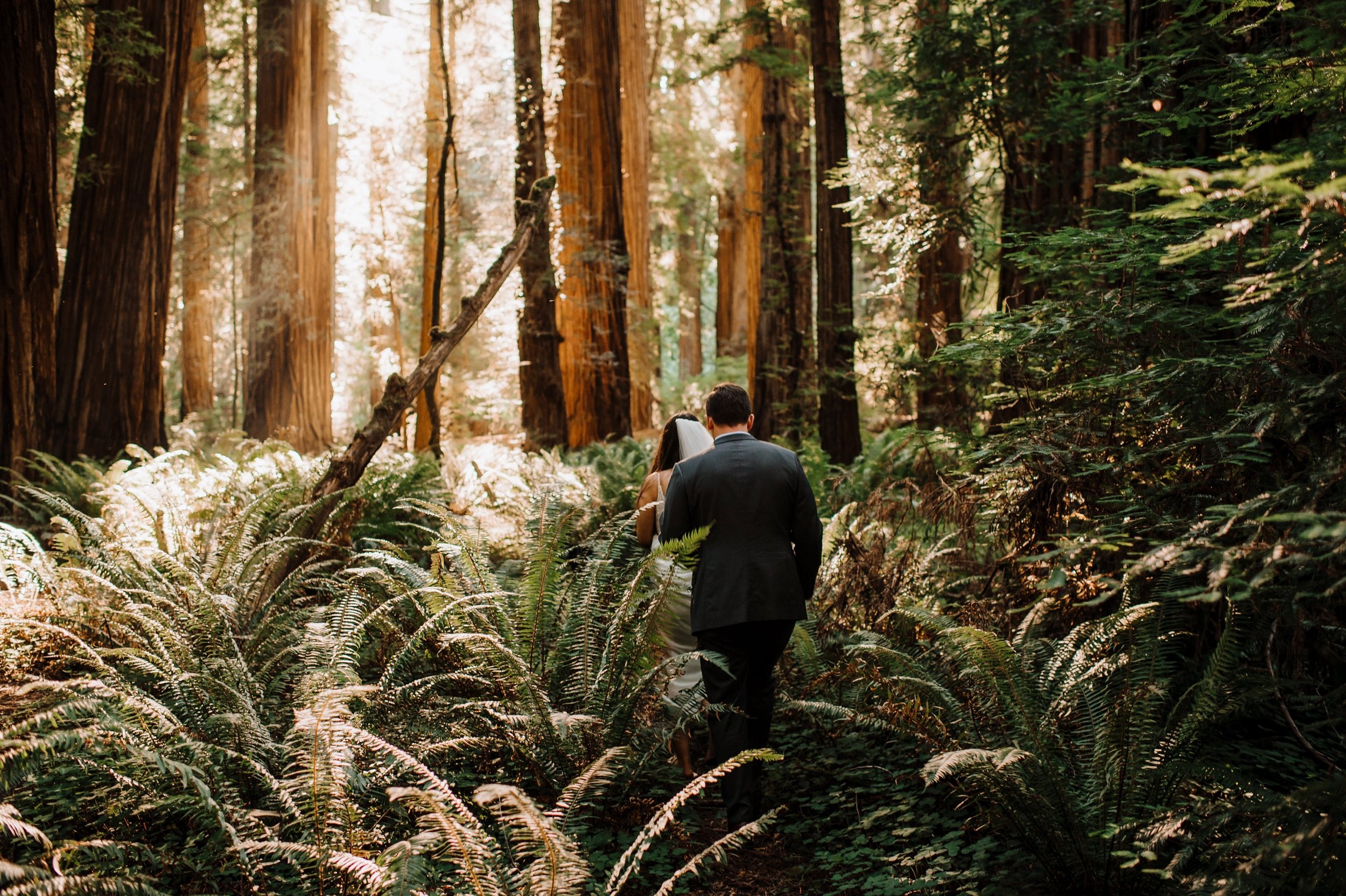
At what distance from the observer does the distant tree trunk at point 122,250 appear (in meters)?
8.70

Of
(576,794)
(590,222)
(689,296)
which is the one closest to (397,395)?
(576,794)

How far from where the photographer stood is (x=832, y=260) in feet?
36.7

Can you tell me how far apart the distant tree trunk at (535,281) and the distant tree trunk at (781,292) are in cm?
296

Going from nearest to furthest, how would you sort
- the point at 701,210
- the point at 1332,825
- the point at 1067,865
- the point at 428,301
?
the point at 1332,825 → the point at 1067,865 → the point at 428,301 → the point at 701,210

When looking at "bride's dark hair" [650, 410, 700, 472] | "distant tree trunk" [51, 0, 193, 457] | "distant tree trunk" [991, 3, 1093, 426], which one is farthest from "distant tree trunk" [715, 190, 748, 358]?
"bride's dark hair" [650, 410, 700, 472]

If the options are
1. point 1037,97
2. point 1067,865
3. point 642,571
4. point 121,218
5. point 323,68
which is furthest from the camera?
point 323,68

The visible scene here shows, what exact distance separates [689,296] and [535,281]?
1927cm

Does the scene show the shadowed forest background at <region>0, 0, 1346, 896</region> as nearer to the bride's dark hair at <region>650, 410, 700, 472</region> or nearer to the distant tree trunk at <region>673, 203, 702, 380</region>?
the bride's dark hair at <region>650, 410, 700, 472</region>

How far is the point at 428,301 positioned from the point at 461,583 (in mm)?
11964

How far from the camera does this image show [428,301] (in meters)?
15.9

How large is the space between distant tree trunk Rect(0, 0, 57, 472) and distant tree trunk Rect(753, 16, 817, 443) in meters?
8.24

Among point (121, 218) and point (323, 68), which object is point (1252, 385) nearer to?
point (121, 218)

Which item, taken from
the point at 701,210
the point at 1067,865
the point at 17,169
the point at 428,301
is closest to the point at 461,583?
the point at 1067,865

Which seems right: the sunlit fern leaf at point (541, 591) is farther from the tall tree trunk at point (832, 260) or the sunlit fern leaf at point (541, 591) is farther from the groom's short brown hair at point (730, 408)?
the tall tree trunk at point (832, 260)
